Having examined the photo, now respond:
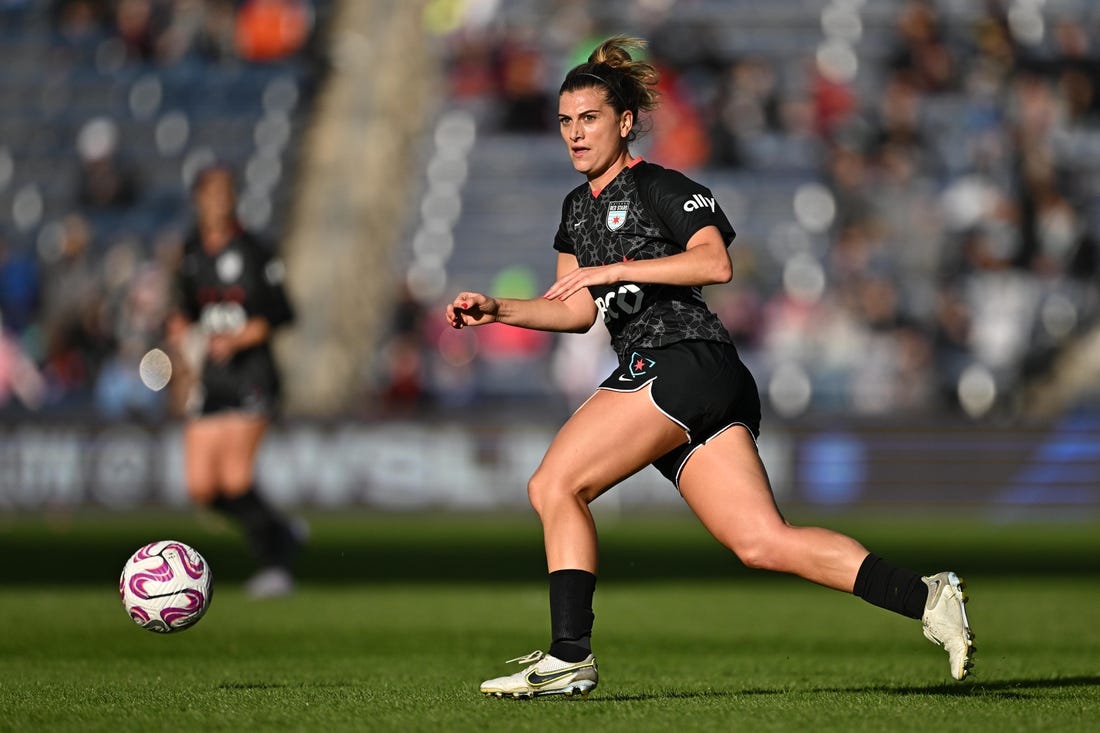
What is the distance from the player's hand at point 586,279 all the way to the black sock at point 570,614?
1.05m

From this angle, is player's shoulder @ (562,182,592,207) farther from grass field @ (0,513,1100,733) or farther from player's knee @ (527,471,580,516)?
grass field @ (0,513,1100,733)

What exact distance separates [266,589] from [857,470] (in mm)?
8996

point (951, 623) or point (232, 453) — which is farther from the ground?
point (232, 453)

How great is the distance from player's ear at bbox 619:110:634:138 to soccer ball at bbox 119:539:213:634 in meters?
2.64

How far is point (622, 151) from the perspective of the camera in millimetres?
6820

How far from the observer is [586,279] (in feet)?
20.5

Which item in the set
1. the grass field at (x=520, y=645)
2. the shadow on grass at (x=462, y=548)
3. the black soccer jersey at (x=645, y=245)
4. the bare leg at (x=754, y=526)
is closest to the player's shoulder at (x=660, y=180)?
the black soccer jersey at (x=645, y=245)

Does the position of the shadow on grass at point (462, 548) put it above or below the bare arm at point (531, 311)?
below

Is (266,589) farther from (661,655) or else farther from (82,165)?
(82,165)

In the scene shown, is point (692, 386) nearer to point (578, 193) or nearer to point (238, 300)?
point (578, 193)

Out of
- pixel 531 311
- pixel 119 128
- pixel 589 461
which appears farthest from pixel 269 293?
pixel 119 128

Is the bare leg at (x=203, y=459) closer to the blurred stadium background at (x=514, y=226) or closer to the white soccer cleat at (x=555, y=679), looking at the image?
the white soccer cleat at (x=555, y=679)

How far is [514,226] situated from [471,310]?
18543mm

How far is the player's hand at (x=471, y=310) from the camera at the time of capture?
6434 mm
